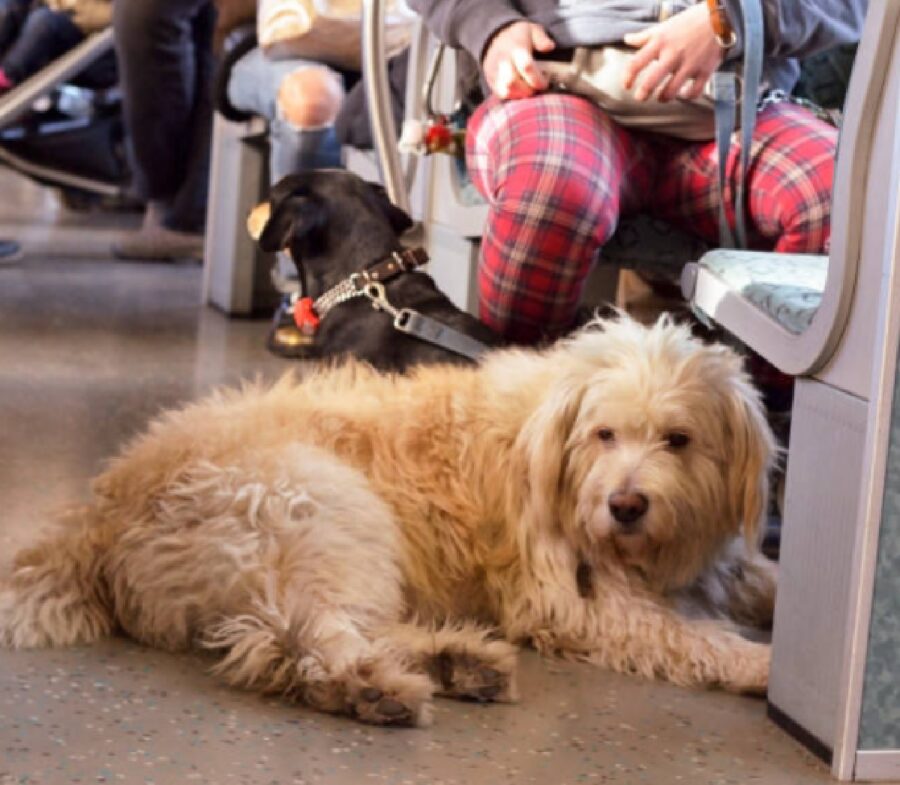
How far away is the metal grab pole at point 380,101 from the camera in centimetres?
386

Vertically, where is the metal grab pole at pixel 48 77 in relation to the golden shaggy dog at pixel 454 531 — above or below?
above

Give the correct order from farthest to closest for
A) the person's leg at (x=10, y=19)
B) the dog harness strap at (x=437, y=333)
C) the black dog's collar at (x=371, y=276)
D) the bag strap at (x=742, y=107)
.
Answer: the person's leg at (x=10, y=19) < the black dog's collar at (x=371, y=276) < the dog harness strap at (x=437, y=333) < the bag strap at (x=742, y=107)

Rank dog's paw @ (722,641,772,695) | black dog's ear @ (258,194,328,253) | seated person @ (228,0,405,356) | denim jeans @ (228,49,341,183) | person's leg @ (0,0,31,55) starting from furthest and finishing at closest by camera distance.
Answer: person's leg @ (0,0,31,55), denim jeans @ (228,49,341,183), seated person @ (228,0,405,356), black dog's ear @ (258,194,328,253), dog's paw @ (722,641,772,695)

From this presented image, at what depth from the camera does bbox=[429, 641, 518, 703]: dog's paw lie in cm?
217

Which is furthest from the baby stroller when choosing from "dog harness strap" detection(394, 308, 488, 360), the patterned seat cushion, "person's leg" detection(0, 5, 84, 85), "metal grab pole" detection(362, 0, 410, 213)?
the patterned seat cushion

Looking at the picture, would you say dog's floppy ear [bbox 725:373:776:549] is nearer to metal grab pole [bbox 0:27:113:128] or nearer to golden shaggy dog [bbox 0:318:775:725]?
golden shaggy dog [bbox 0:318:775:725]

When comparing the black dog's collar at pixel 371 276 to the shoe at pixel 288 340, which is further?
the shoe at pixel 288 340

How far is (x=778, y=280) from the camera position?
226 centimetres

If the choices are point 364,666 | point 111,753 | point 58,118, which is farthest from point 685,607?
point 58,118

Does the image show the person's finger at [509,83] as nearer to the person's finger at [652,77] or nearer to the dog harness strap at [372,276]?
the person's finger at [652,77]

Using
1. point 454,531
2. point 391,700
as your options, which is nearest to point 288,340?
point 454,531

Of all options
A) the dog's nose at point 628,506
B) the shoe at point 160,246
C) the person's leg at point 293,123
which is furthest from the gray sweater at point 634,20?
the shoe at point 160,246

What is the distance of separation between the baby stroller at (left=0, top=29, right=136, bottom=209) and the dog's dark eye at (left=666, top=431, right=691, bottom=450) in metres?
5.76

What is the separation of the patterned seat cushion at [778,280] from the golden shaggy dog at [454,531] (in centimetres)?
13
